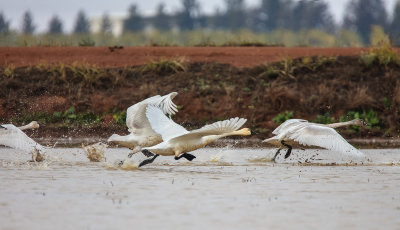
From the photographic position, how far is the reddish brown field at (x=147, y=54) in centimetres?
2489

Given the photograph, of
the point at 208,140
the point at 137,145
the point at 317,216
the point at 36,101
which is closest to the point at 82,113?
the point at 36,101

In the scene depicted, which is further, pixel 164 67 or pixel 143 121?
pixel 164 67

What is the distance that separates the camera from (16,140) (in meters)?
12.9

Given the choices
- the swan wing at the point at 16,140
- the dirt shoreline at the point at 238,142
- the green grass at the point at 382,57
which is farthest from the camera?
the green grass at the point at 382,57

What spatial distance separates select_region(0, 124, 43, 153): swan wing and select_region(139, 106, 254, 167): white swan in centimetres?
166

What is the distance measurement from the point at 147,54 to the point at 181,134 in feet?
46.3

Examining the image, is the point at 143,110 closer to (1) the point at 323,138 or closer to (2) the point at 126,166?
(2) the point at 126,166

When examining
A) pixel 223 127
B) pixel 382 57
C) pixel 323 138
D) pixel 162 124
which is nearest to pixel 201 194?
pixel 223 127

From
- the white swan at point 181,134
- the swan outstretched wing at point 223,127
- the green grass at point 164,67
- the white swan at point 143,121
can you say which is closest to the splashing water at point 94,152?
the white swan at point 143,121

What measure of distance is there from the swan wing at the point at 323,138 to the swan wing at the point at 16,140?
387cm

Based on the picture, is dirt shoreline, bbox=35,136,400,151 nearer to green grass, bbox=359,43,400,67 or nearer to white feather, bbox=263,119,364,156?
white feather, bbox=263,119,364,156

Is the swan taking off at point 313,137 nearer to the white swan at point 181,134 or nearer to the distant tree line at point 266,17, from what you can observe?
the white swan at point 181,134

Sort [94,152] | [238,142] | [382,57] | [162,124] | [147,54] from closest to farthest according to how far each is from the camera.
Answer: [162,124], [94,152], [238,142], [382,57], [147,54]

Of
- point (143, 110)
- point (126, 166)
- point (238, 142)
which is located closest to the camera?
point (126, 166)
